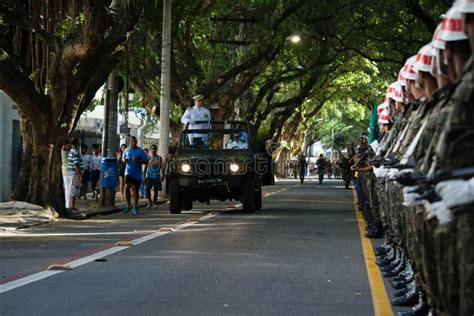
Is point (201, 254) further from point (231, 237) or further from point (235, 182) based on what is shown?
point (235, 182)

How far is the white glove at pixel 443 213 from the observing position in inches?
159

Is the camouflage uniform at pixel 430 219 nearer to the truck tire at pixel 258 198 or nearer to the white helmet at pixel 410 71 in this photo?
the white helmet at pixel 410 71

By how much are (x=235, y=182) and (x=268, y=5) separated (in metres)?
12.4

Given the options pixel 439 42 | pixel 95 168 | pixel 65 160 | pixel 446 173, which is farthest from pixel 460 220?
pixel 95 168

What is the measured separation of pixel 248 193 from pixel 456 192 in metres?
15.8

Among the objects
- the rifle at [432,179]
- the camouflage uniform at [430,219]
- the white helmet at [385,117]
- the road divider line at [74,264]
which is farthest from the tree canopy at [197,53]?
the rifle at [432,179]

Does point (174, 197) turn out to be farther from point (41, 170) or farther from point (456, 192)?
point (456, 192)

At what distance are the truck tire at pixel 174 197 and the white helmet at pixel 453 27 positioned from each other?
15.4 m

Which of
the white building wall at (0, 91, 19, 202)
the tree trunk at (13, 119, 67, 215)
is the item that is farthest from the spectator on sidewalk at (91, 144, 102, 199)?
the tree trunk at (13, 119, 67, 215)

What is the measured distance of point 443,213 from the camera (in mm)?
4070

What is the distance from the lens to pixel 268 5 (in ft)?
99.8

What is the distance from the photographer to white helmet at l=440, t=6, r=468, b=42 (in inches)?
175

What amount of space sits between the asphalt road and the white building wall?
772cm

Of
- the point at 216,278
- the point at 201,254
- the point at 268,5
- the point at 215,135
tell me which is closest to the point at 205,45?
the point at 268,5
